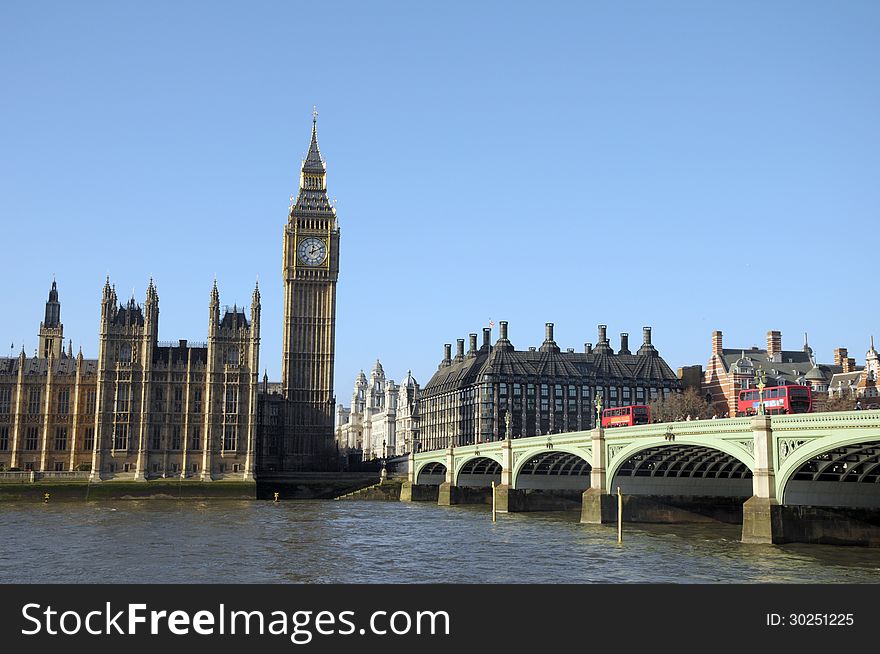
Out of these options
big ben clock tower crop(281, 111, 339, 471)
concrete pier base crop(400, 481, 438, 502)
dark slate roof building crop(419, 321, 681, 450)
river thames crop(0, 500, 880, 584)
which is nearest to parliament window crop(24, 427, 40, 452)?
big ben clock tower crop(281, 111, 339, 471)

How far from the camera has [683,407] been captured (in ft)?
459

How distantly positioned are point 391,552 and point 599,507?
22.2 meters

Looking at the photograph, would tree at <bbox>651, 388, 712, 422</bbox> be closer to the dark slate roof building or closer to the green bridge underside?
the dark slate roof building

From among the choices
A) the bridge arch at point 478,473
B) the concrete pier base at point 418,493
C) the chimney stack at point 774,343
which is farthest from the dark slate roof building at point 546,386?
the bridge arch at point 478,473

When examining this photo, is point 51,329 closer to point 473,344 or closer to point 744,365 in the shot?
point 473,344

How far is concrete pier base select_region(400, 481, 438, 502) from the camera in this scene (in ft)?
418

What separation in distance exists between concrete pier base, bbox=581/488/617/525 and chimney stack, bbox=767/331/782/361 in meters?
79.2

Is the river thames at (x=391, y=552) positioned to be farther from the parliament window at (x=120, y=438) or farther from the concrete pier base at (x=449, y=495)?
the parliament window at (x=120, y=438)

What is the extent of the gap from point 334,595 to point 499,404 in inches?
5512

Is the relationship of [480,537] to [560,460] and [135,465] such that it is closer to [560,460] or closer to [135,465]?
[560,460]

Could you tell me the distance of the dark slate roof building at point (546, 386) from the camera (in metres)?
163

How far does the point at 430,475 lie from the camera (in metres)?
134

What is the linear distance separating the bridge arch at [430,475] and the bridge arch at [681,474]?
52.8m

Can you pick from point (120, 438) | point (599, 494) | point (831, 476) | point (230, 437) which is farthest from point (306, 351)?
point (831, 476)
